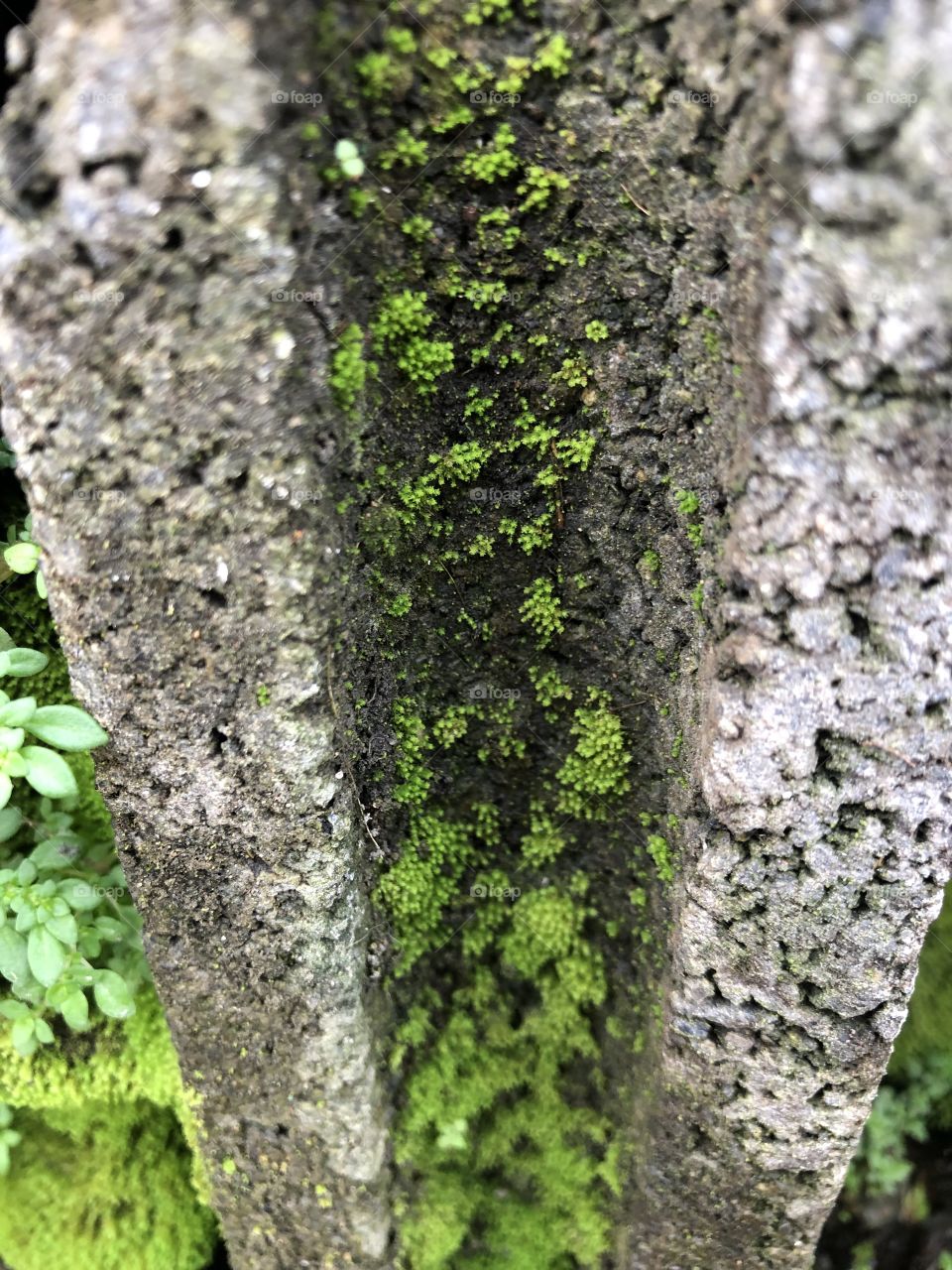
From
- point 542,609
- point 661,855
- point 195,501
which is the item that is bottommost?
point 661,855

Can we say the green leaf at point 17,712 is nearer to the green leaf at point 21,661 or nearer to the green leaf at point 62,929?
the green leaf at point 21,661

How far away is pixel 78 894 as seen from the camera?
2.11 metres

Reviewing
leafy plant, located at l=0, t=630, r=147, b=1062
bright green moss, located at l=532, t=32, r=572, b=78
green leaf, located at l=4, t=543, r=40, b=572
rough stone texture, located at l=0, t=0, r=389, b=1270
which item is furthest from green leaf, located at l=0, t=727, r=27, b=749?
bright green moss, located at l=532, t=32, r=572, b=78

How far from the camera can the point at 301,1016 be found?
203cm

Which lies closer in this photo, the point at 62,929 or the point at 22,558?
the point at 22,558

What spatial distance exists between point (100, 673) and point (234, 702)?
0.28m

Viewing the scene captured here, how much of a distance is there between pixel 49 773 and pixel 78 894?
0.66m

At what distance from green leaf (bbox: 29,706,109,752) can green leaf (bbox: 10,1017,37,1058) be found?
1.09m

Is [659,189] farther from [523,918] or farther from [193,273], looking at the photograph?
[523,918]

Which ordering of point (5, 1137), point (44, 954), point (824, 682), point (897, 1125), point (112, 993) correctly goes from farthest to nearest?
1. point (897, 1125)
2. point (5, 1137)
3. point (112, 993)
4. point (44, 954)
5. point (824, 682)

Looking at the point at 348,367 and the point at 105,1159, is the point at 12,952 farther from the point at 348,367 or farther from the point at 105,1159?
the point at 348,367

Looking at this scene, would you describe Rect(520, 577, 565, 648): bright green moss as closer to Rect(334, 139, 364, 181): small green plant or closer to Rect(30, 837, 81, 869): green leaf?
Rect(334, 139, 364, 181): small green plant

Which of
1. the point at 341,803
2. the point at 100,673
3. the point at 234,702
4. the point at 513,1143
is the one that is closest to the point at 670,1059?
the point at 513,1143

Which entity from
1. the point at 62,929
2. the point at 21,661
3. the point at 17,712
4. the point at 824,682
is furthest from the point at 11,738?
the point at 824,682
